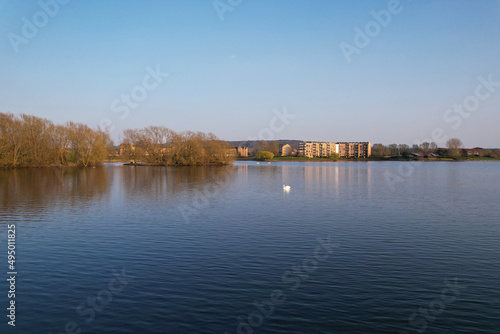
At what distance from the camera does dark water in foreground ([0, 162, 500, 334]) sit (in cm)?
830

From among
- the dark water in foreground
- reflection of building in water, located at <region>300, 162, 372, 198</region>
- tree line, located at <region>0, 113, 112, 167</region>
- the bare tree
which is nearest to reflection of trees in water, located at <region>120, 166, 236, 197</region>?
the dark water in foreground

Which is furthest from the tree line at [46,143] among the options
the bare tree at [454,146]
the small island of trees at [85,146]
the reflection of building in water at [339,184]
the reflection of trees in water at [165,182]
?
the bare tree at [454,146]

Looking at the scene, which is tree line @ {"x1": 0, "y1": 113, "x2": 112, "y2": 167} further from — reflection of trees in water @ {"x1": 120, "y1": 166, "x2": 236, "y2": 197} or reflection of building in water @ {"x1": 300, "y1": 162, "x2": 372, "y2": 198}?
reflection of building in water @ {"x1": 300, "y1": 162, "x2": 372, "y2": 198}

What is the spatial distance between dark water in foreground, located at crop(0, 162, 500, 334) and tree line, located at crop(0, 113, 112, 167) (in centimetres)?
6220

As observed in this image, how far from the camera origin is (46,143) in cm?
8131

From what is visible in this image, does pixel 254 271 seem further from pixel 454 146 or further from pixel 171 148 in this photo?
pixel 454 146

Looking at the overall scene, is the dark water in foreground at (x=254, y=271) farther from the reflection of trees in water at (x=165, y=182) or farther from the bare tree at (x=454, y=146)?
the bare tree at (x=454, y=146)

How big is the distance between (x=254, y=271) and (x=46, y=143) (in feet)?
279

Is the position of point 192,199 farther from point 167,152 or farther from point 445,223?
point 167,152

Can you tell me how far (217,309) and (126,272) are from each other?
14.3 ft

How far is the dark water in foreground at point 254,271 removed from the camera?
8305mm

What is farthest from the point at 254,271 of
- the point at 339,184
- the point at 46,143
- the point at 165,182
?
the point at 46,143

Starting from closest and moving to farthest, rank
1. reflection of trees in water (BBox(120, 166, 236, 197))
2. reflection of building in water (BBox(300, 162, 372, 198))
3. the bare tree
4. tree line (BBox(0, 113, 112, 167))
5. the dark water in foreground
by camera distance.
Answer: the dark water in foreground, reflection of building in water (BBox(300, 162, 372, 198)), reflection of trees in water (BBox(120, 166, 236, 197)), tree line (BBox(0, 113, 112, 167)), the bare tree

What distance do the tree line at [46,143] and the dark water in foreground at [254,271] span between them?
204ft
